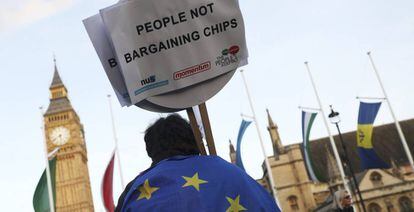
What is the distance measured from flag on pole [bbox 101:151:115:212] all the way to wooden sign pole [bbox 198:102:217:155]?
21982mm

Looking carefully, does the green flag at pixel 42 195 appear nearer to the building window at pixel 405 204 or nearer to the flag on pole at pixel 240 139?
the flag on pole at pixel 240 139

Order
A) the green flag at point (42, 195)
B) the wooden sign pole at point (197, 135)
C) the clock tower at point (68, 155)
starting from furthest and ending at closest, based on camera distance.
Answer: the clock tower at point (68, 155), the green flag at point (42, 195), the wooden sign pole at point (197, 135)

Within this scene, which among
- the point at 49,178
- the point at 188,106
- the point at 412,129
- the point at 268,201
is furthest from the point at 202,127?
the point at 412,129

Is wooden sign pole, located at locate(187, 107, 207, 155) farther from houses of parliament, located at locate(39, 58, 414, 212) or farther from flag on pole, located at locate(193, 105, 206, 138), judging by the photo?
houses of parliament, located at locate(39, 58, 414, 212)

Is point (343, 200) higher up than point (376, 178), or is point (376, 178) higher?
point (376, 178)

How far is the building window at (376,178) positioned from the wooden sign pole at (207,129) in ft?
155

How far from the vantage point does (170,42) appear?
342 cm

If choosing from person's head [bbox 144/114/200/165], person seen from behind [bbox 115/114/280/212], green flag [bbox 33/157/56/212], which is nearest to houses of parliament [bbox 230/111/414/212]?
green flag [bbox 33/157/56/212]

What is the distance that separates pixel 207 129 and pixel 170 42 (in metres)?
0.67

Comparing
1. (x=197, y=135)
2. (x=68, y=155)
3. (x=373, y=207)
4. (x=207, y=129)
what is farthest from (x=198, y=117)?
(x=68, y=155)

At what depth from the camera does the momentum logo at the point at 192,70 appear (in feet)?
11.2

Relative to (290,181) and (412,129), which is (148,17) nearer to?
(290,181)

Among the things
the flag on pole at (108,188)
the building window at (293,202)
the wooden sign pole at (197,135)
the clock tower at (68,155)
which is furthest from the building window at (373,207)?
the clock tower at (68,155)

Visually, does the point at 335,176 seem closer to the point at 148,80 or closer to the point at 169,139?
the point at 148,80
